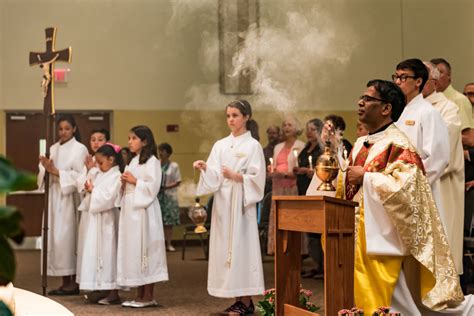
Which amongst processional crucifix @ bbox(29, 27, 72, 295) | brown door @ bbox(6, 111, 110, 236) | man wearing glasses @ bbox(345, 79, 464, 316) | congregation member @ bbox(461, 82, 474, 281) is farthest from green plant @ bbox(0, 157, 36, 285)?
brown door @ bbox(6, 111, 110, 236)

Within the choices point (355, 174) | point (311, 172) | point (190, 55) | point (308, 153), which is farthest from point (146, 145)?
point (190, 55)

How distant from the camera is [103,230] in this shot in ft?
21.8

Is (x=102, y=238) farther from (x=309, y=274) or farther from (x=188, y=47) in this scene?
(x=188, y=47)

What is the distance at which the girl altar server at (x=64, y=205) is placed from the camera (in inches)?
282

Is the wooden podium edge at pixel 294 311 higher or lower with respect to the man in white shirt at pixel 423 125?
lower

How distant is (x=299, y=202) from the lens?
3865mm

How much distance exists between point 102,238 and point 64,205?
33.9 inches

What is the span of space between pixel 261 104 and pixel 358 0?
6.81 ft

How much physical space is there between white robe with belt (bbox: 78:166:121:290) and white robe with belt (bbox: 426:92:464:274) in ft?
8.60

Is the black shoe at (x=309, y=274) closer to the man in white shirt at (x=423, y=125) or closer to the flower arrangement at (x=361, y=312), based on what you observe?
the man in white shirt at (x=423, y=125)

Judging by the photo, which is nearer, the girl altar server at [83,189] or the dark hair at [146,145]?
the dark hair at [146,145]

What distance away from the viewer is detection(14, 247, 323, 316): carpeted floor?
20.2 ft

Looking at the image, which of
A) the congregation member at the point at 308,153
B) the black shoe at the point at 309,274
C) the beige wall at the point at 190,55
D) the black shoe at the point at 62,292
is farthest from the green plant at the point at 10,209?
the beige wall at the point at 190,55

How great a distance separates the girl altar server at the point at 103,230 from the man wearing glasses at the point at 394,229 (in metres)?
3.06
